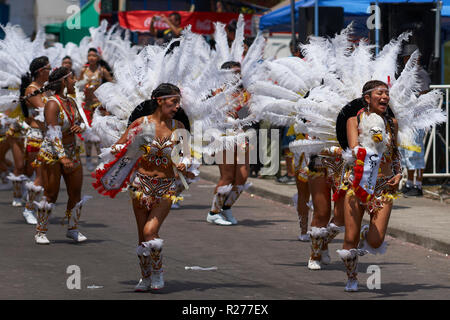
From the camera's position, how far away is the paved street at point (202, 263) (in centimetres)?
911

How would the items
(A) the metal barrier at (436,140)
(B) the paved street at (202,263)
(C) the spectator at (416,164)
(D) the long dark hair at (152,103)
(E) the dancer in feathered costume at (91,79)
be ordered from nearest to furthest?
(B) the paved street at (202,263)
(D) the long dark hair at (152,103)
(C) the spectator at (416,164)
(A) the metal barrier at (436,140)
(E) the dancer in feathered costume at (91,79)

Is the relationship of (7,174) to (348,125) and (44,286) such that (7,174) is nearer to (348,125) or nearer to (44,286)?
(44,286)

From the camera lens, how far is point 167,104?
30.1 feet

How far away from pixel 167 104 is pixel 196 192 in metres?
8.62

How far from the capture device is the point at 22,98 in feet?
45.4

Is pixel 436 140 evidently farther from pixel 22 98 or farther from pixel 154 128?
pixel 154 128

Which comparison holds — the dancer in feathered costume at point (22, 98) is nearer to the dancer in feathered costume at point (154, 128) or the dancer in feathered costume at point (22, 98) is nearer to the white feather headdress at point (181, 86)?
the white feather headdress at point (181, 86)

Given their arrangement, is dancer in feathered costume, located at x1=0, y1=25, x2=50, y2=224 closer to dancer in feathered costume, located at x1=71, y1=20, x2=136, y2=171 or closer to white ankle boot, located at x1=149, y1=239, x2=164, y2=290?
dancer in feathered costume, located at x1=71, y1=20, x2=136, y2=171

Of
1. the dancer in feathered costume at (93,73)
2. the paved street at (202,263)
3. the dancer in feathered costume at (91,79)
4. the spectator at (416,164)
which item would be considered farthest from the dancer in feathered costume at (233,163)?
the dancer in feathered costume at (91,79)

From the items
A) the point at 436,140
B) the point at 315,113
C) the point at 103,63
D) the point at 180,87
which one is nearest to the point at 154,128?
the point at 180,87

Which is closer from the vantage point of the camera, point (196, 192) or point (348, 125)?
point (348, 125)

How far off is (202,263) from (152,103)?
2078 millimetres
